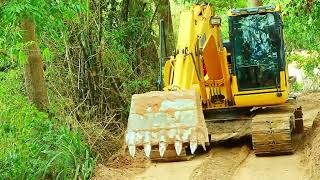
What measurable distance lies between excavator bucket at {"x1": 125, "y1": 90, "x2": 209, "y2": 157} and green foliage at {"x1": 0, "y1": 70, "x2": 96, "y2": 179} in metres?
2.26

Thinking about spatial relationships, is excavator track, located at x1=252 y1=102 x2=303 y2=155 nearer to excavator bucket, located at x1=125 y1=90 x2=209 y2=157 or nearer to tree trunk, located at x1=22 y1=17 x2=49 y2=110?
excavator bucket, located at x1=125 y1=90 x2=209 y2=157

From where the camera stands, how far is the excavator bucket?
7289 millimetres

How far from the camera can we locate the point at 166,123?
7.55 metres

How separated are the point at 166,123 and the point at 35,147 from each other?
308cm

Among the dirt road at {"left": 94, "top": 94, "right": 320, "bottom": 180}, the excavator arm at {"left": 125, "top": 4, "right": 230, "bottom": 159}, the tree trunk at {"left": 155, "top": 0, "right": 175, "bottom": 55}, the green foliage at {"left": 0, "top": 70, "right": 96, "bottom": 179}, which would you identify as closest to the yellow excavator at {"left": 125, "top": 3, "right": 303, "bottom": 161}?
the dirt road at {"left": 94, "top": 94, "right": 320, "bottom": 180}

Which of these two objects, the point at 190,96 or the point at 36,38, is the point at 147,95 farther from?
the point at 36,38

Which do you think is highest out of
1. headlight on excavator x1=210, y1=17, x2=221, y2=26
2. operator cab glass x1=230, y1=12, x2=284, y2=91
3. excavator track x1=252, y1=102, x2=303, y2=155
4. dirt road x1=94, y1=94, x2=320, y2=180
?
headlight on excavator x1=210, y1=17, x2=221, y2=26

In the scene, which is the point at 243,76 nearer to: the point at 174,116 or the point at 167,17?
the point at 174,116

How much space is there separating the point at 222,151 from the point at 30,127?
3.86 metres

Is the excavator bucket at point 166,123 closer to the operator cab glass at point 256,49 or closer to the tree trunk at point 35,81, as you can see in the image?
the tree trunk at point 35,81

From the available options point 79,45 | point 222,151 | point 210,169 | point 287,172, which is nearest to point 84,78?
point 79,45

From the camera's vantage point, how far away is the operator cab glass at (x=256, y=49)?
11703mm

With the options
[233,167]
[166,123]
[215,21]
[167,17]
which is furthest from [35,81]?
[167,17]

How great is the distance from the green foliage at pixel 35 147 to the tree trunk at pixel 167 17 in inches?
304
